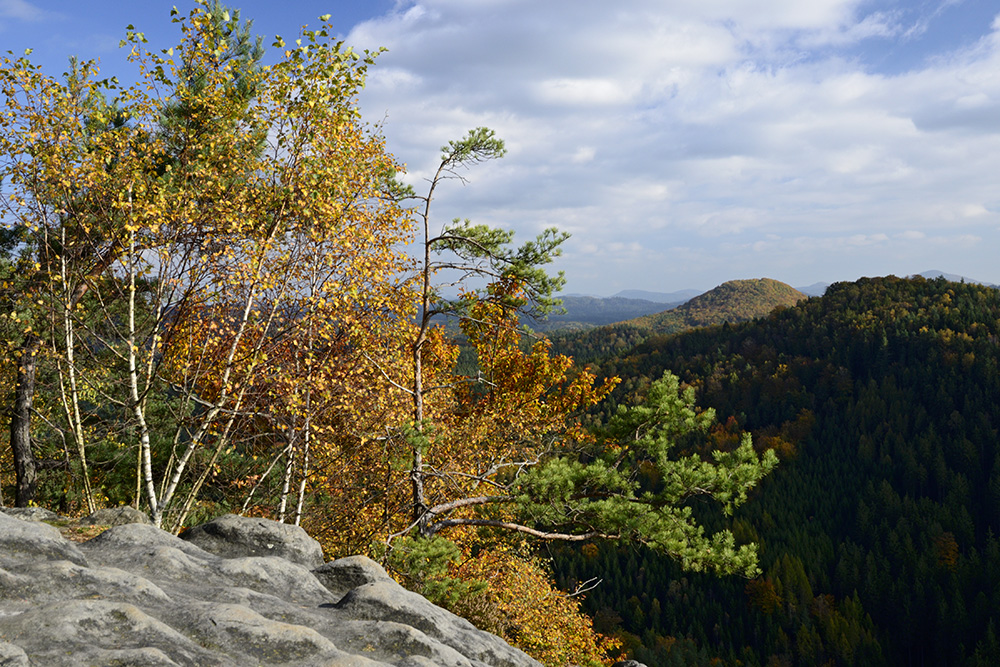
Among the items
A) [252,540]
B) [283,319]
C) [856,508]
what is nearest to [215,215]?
[283,319]

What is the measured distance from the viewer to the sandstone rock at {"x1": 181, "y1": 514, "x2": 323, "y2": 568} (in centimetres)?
910

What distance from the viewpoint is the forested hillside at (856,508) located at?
10406 cm

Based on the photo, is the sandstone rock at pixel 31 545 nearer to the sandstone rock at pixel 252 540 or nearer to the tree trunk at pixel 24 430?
the sandstone rock at pixel 252 540

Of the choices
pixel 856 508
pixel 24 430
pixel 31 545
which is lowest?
pixel 856 508

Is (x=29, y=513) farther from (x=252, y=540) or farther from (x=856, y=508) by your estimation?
(x=856, y=508)

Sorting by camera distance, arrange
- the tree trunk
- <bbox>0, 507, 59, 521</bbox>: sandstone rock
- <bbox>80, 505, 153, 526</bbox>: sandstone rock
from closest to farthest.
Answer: <bbox>0, 507, 59, 521</bbox>: sandstone rock < <bbox>80, 505, 153, 526</bbox>: sandstone rock < the tree trunk

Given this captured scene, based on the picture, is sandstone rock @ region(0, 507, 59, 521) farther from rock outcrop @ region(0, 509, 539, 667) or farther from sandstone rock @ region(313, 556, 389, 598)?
sandstone rock @ region(313, 556, 389, 598)

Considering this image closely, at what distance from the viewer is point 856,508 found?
135 m

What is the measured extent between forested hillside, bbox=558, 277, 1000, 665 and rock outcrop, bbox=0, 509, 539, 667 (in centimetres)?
8976

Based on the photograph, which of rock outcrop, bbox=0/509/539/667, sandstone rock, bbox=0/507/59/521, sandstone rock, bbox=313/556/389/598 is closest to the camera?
rock outcrop, bbox=0/509/539/667

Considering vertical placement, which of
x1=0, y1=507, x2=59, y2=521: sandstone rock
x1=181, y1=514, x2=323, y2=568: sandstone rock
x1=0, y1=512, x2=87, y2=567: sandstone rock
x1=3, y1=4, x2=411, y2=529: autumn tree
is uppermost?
x1=3, y1=4, x2=411, y2=529: autumn tree

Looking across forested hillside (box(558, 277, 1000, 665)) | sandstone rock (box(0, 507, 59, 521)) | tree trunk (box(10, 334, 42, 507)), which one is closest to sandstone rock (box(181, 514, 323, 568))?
sandstone rock (box(0, 507, 59, 521))

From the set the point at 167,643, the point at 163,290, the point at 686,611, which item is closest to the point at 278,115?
the point at 163,290

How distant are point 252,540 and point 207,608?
3.48m
